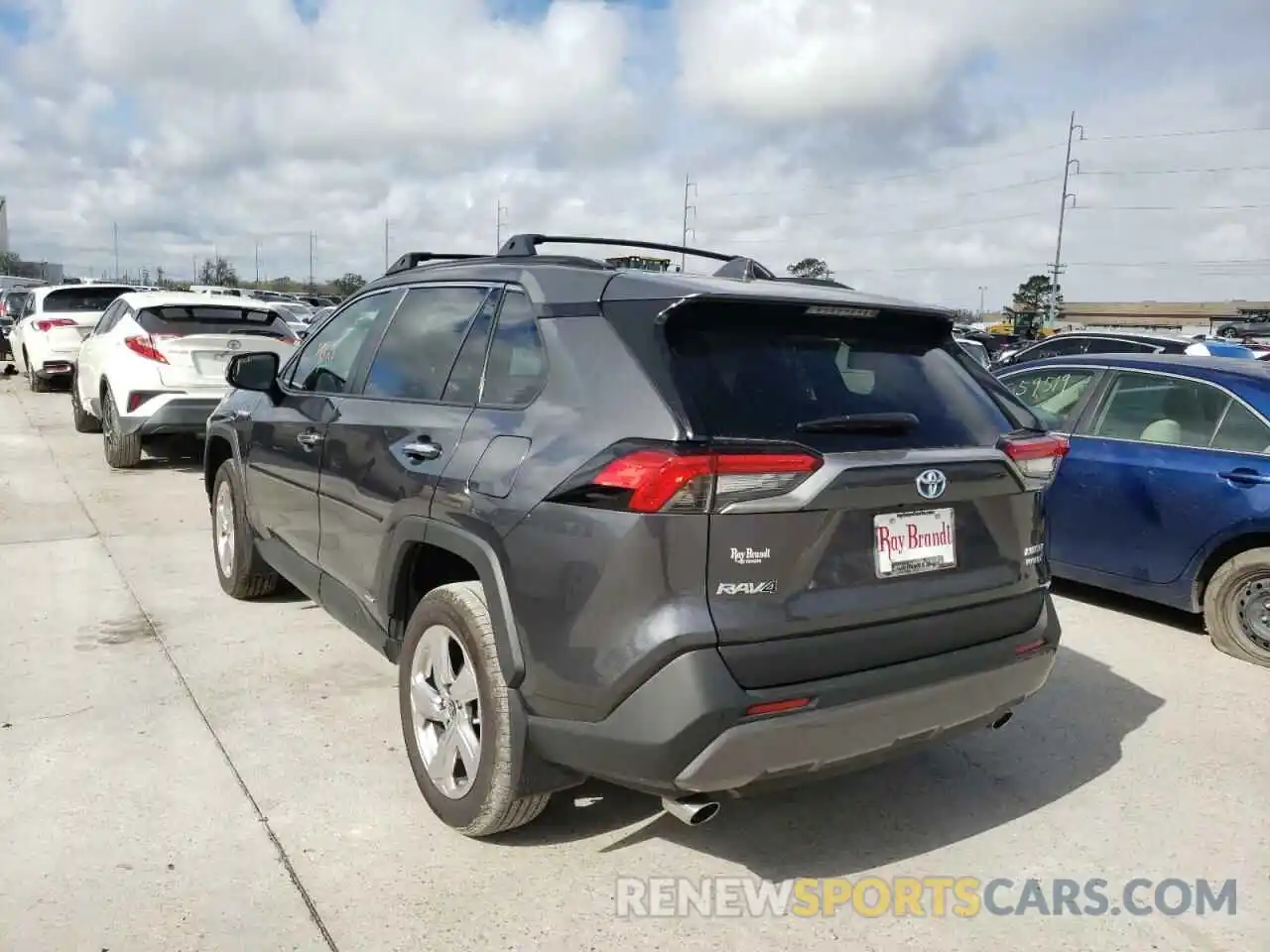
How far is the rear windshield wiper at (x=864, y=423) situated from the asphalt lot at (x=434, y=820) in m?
1.37

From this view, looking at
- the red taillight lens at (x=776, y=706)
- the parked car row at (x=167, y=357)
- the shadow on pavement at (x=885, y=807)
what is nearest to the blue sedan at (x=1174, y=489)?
the shadow on pavement at (x=885, y=807)

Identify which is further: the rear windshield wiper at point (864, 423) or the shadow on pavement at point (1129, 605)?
the shadow on pavement at point (1129, 605)

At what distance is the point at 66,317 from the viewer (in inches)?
605

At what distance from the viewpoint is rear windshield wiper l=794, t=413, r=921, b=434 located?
2.69 m

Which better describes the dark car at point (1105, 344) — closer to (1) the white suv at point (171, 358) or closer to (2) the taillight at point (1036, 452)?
(1) the white suv at point (171, 358)

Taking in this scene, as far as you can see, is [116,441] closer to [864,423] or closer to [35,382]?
[864,423]

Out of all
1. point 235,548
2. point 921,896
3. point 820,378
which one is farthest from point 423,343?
point 921,896

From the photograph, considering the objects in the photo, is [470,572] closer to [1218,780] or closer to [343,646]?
[343,646]

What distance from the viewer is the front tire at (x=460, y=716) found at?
114 inches

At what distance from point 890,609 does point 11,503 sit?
7670 millimetres

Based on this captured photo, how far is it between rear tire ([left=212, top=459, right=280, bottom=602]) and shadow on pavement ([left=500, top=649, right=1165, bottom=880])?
263 cm

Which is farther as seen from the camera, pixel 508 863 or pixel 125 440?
pixel 125 440

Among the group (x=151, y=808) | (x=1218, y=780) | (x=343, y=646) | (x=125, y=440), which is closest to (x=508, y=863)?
(x=151, y=808)

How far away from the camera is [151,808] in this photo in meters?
3.28
